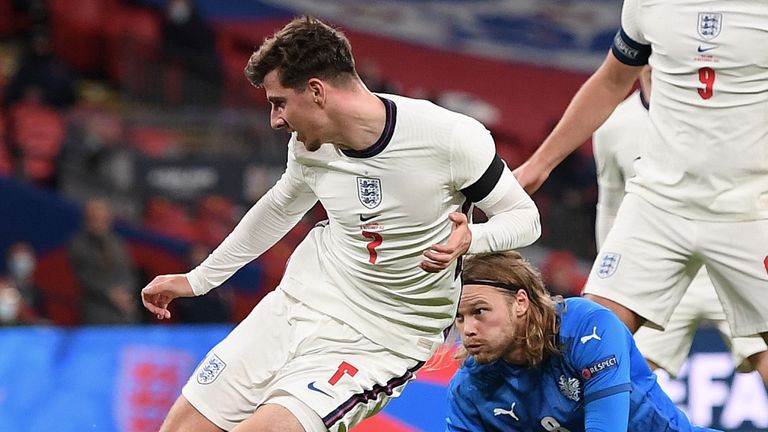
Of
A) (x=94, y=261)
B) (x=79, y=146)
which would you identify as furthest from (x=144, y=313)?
(x=79, y=146)

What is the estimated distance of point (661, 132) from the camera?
4.91 metres

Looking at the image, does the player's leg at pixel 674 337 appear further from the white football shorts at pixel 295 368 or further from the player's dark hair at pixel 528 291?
the white football shorts at pixel 295 368

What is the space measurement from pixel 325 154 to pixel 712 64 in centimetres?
140

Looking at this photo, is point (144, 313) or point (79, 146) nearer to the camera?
point (144, 313)

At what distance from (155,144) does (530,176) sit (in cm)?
710

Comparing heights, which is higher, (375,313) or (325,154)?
(325,154)

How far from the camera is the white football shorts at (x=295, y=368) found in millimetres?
4227

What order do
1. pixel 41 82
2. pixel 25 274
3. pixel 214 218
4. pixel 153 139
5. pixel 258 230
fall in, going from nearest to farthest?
pixel 258 230
pixel 25 274
pixel 214 218
pixel 153 139
pixel 41 82

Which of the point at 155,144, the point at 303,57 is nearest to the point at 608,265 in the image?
the point at 303,57

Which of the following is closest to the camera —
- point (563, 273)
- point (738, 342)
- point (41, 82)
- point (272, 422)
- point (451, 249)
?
point (451, 249)

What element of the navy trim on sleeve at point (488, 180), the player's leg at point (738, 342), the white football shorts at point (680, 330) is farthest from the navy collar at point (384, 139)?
the white football shorts at point (680, 330)

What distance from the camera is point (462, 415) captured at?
4.50 metres

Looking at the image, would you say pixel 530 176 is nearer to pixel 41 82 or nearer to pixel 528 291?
pixel 528 291

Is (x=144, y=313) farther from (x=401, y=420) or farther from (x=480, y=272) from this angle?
(x=480, y=272)
